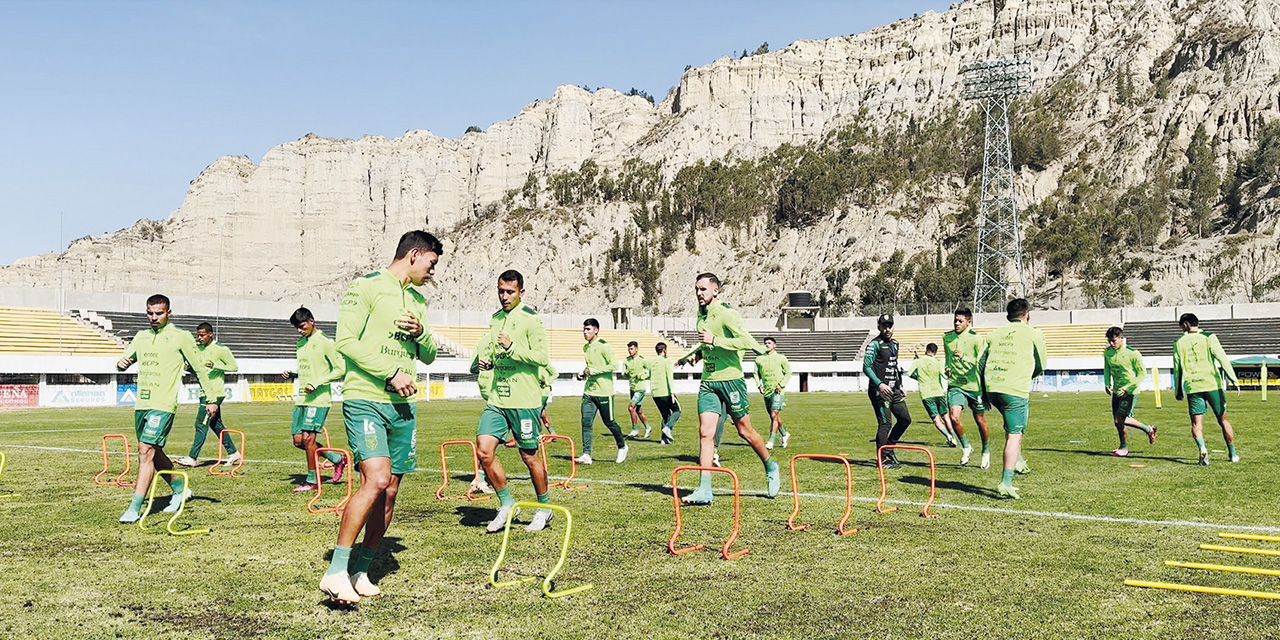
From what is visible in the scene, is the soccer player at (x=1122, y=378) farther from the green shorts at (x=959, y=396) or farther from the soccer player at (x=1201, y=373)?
the green shorts at (x=959, y=396)

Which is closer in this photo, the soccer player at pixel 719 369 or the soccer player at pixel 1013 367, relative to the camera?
the soccer player at pixel 719 369

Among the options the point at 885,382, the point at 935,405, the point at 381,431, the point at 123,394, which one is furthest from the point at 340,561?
the point at 123,394

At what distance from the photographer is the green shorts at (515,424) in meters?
8.36

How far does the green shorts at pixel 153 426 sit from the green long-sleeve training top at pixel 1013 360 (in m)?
8.79

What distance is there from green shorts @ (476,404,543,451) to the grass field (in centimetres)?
87

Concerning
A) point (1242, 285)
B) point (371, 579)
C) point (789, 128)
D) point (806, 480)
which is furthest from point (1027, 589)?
point (789, 128)

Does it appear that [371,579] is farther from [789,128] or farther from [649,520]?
[789,128]

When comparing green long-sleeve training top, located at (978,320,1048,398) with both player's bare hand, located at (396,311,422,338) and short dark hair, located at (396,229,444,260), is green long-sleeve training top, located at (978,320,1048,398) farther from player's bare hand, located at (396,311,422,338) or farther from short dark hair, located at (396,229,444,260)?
player's bare hand, located at (396,311,422,338)

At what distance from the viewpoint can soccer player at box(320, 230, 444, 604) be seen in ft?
19.1

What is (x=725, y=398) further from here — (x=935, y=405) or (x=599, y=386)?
(x=935, y=405)

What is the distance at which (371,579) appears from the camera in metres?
6.35

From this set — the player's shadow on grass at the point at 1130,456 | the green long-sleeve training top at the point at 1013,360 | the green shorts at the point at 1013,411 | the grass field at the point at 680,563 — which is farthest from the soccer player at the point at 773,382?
the green shorts at the point at 1013,411

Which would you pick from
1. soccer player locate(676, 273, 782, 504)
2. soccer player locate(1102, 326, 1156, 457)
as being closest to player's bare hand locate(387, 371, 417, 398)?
soccer player locate(676, 273, 782, 504)

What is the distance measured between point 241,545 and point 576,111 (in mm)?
148099
